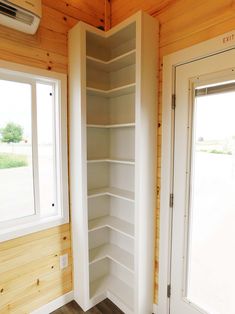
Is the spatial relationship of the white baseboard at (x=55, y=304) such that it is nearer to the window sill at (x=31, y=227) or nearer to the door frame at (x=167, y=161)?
the window sill at (x=31, y=227)

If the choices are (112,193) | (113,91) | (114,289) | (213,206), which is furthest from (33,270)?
(113,91)

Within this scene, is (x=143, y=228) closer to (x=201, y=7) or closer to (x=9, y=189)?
(x=9, y=189)

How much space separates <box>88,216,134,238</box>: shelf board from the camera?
74.4 inches

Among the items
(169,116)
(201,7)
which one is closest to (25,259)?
(169,116)

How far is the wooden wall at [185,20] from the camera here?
1.29 metres

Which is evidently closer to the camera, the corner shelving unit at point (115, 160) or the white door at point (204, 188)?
the white door at point (204, 188)

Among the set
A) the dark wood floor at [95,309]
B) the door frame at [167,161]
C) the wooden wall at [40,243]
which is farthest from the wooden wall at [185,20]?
the wooden wall at [40,243]

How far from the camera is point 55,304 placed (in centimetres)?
190

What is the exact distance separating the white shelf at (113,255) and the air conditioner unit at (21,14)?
6.71 ft

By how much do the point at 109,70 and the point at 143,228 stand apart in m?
1.58

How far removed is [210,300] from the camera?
1544 millimetres

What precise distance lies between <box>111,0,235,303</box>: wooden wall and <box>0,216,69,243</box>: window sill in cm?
90

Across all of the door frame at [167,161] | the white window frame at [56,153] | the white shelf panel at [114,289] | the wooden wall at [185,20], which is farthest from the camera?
the white shelf panel at [114,289]

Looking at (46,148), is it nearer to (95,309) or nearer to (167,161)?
(167,161)
